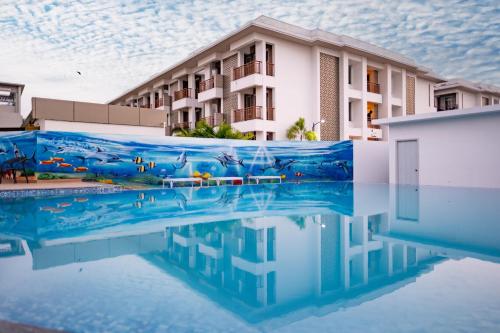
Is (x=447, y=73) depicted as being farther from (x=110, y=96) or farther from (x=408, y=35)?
(x=110, y=96)

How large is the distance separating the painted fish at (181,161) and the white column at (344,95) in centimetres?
1181

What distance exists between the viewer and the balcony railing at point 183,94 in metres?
30.1

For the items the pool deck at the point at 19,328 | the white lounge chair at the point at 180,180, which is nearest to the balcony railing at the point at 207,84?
the white lounge chair at the point at 180,180

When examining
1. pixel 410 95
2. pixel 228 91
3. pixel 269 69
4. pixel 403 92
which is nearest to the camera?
pixel 269 69

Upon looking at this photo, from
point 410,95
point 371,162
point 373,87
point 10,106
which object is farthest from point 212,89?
point 10,106

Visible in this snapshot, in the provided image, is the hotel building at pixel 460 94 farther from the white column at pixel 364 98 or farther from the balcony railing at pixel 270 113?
the balcony railing at pixel 270 113

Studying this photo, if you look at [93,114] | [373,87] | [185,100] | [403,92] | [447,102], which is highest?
[447,102]

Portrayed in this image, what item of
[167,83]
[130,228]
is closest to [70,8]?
[130,228]

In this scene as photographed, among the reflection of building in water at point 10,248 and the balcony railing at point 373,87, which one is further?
the balcony railing at point 373,87

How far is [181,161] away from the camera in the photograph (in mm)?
18984

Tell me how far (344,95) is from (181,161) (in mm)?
12670

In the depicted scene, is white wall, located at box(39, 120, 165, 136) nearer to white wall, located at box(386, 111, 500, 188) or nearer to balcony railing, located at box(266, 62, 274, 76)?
balcony railing, located at box(266, 62, 274, 76)

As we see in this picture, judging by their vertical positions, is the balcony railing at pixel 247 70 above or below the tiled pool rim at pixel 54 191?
above

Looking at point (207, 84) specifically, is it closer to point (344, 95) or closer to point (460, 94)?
point (344, 95)
